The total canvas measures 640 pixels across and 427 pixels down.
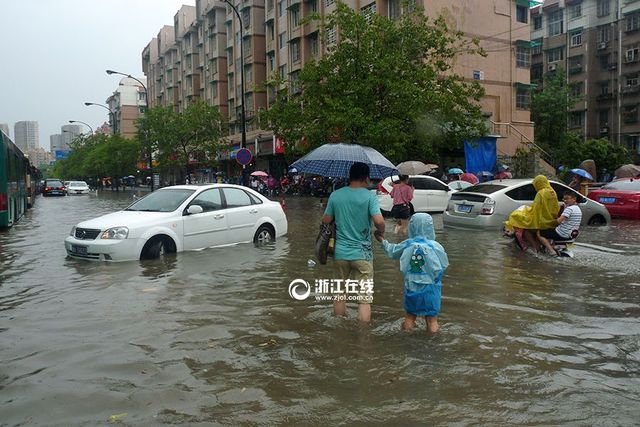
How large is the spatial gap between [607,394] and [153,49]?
320ft

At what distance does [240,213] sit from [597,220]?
31.0ft

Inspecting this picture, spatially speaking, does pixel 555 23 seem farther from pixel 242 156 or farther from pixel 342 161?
pixel 342 161

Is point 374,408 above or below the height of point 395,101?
below

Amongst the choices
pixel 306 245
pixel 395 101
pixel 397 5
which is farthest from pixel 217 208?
pixel 397 5

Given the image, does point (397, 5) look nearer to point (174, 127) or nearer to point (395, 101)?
point (395, 101)

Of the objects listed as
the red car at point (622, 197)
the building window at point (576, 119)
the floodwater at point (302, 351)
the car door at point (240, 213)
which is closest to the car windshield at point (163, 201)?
the car door at point (240, 213)

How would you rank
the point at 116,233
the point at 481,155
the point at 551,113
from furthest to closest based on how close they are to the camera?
the point at 551,113 → the point at 481,155 → the point at 116,233

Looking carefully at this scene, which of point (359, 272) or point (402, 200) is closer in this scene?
point (359, 272)

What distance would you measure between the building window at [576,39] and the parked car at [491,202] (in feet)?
135

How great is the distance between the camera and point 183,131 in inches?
1746

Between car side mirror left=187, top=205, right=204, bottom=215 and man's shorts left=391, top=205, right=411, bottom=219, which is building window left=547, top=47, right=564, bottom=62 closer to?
man's shorts left=391, top=205, right=411, bottom=219

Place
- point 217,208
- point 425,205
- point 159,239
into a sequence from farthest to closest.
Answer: point 425,205 → point 217,208 → point 159,239

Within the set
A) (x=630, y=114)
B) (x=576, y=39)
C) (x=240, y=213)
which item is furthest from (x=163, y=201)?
(x=576, y=39)

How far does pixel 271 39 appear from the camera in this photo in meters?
50.8
